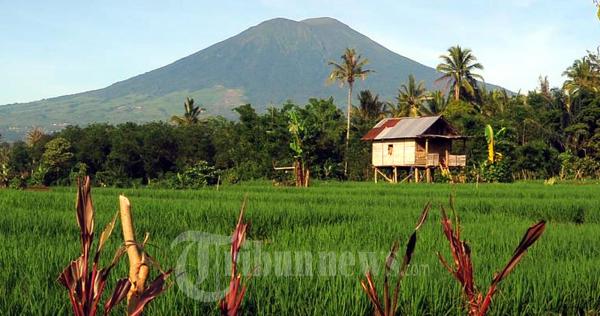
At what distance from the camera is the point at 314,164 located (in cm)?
3341

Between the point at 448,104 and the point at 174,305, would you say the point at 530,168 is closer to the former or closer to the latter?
the point at 448,104

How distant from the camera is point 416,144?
31.0 metres

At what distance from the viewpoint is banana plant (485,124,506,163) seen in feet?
98.8

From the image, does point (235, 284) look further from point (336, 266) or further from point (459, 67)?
point (459, 67)

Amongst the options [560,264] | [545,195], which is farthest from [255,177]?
[560,264]

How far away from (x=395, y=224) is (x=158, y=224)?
290 centimetres

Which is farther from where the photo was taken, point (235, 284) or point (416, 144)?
point (416, 144)

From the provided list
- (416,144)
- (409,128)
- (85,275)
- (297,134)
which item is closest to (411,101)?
(409,128)

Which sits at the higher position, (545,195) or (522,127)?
(522,127)

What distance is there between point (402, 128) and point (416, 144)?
4.08 ft

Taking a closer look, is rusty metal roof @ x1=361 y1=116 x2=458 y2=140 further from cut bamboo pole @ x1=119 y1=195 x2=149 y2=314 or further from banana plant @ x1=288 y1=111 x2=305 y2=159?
cut bamboo pole @ x1=119 y1=195 x2=149 y2=314

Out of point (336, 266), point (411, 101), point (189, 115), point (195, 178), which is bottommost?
point (195, 178)

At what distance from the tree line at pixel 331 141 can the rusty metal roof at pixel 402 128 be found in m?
2.76

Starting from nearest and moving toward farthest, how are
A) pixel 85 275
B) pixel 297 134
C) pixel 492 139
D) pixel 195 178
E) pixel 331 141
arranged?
pixel 85 275
pixel 195 178
pixel 492 139
pixel 297 134
pixel 331 141
